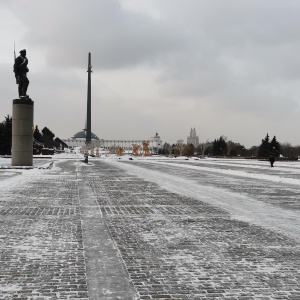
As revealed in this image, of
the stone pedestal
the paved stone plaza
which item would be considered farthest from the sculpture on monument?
the paved stone plaza

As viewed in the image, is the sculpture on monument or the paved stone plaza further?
the sculpture on monument

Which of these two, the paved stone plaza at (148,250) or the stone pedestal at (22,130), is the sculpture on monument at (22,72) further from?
the paved stone plaza at (148,250)

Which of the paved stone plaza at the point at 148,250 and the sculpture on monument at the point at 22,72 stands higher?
the sculpture on monument at the point at 22,72

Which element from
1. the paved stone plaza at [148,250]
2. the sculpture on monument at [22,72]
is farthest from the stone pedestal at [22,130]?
the paved stone plaza at [148,250]

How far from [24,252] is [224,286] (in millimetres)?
3312

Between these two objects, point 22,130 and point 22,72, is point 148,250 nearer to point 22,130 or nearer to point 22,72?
point 22,130

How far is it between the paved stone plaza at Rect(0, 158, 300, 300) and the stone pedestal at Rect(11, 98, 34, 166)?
21.0 meters

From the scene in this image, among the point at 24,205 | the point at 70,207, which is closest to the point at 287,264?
the point at 70,207

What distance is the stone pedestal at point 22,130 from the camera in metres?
33.5

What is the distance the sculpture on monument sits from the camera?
34844 millimetres

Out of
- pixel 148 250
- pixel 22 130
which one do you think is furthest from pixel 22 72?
pixel 148 250

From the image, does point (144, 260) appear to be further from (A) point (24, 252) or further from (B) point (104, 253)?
(A) point (24, 252)

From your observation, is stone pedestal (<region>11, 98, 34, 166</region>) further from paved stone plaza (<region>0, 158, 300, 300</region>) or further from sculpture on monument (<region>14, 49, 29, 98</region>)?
paved stone plaza (<region>0, 158, 300, 300</region>)

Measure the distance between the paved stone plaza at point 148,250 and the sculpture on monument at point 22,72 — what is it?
22889 millimetres
